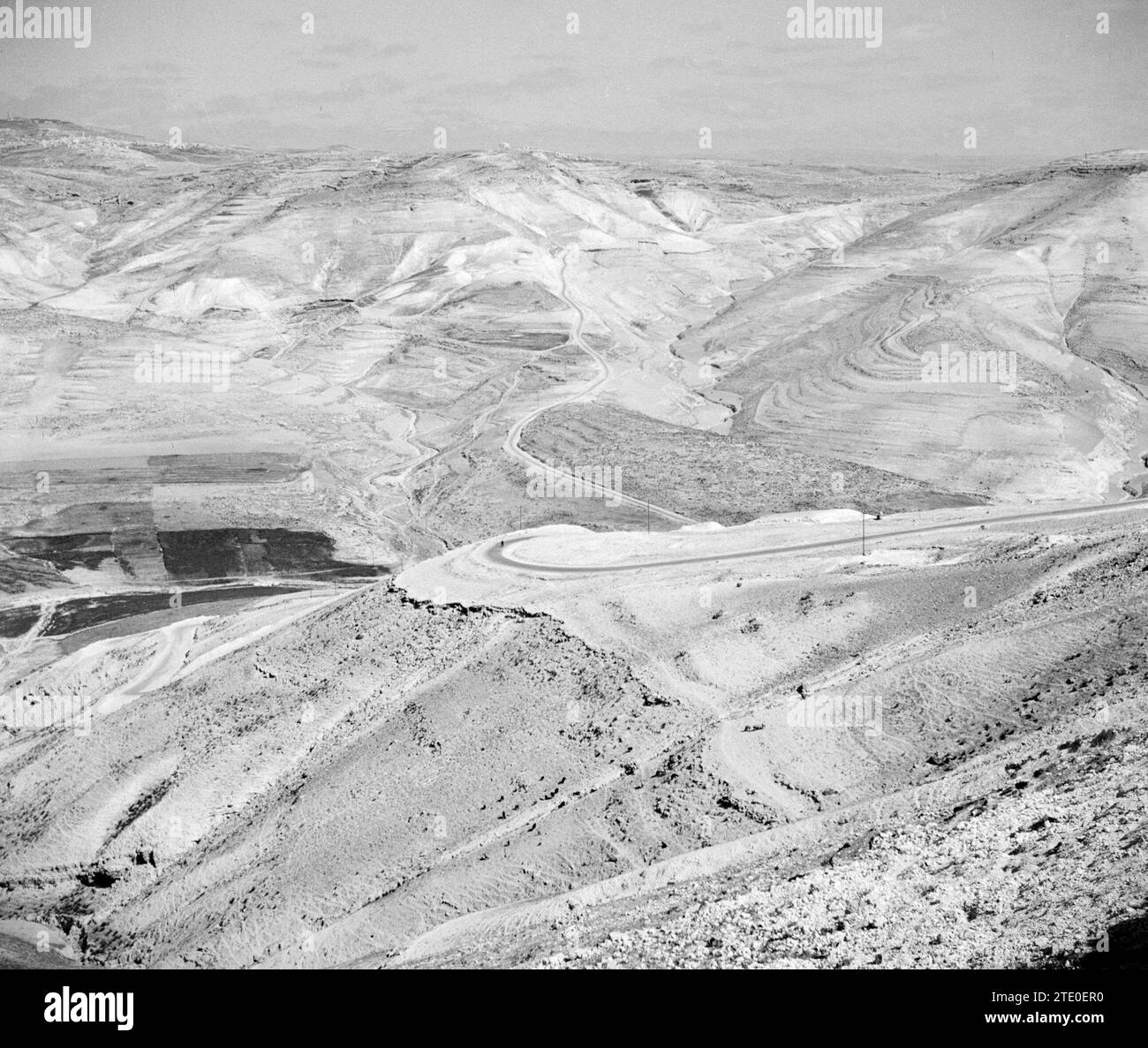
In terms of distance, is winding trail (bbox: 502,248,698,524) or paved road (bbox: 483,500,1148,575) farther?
winding trail (bbox: 502,248,698,524)

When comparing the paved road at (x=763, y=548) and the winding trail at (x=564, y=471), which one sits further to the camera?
the winding trail at (x=564, y=471)

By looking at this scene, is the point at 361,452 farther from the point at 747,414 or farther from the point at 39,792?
the point at 39,792

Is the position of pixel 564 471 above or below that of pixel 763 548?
below

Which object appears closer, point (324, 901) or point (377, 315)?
point (324, 901)

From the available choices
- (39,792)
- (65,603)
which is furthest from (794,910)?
(65,603)

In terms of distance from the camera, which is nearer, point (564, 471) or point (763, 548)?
point (763, 548)

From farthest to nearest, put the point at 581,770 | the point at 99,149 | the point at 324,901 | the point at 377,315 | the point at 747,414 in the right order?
the point at 99,149
the point at 377,315
the point at 747,414
the point at 581,770
the point at 324,901

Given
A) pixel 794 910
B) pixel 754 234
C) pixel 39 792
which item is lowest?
pixel 39 792
